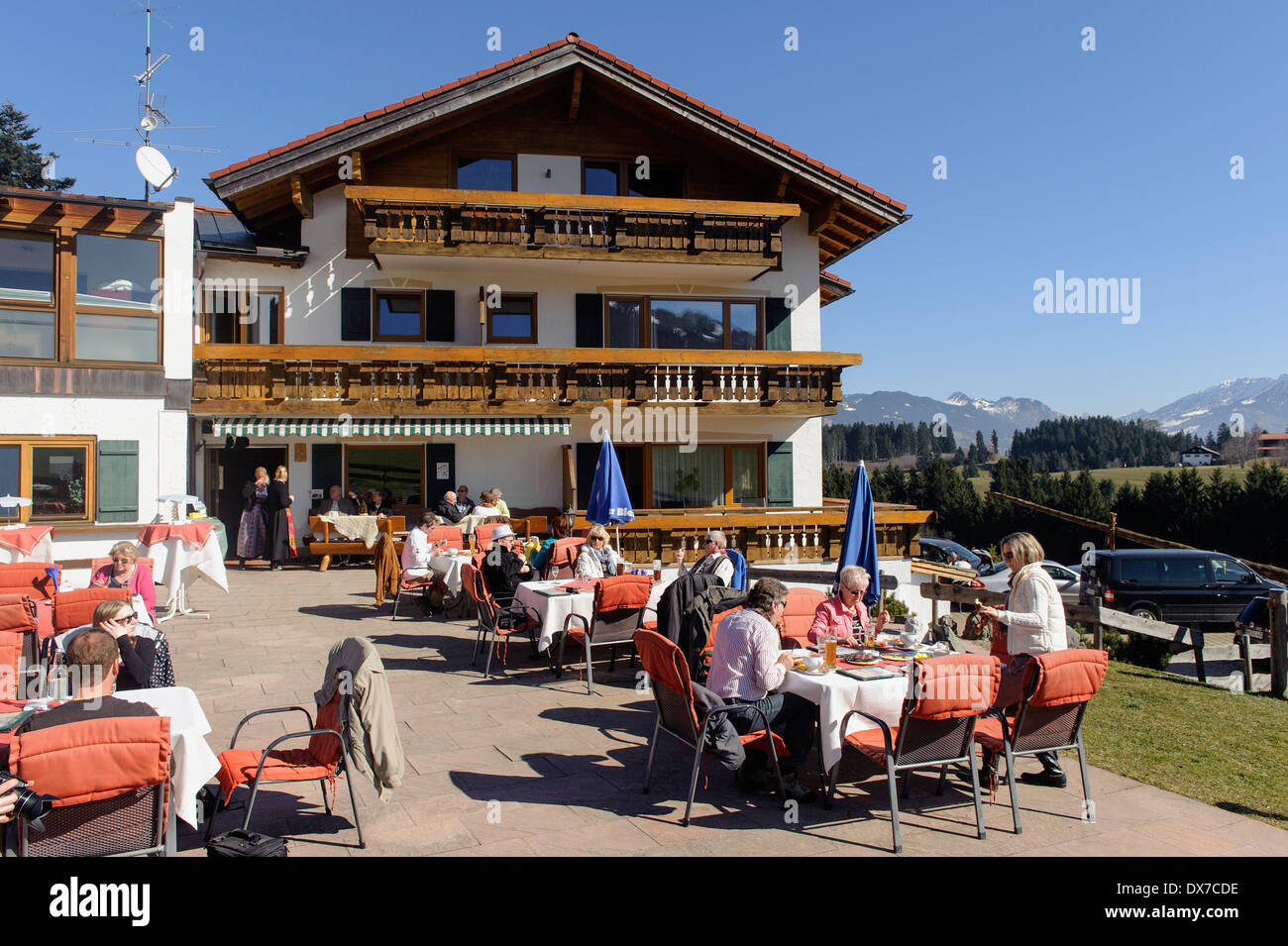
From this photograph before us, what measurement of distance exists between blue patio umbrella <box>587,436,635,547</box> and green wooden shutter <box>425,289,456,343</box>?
7.88 meters

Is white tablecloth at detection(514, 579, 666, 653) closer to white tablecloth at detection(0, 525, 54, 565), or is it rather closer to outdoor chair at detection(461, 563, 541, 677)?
outdoor chair at detection(461, 563, 541, 677)

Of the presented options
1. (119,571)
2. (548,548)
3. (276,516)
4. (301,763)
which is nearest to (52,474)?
(276,516)

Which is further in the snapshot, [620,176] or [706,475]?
[706,475]

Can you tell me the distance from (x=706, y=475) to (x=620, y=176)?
22.5 ft

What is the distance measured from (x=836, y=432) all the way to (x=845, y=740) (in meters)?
122

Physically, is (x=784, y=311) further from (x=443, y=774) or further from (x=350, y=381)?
(x=443, y=774)

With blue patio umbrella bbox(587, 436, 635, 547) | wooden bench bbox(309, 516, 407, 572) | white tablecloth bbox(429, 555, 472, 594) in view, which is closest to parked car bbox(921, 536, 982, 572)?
wooden bench bbox(309, 516, 407, 572)

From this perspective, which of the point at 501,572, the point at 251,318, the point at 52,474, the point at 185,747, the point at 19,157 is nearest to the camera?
the point at 185,747

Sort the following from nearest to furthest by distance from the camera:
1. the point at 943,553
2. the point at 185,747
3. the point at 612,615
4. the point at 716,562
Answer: the point at 185,747, the point at 716,562, the point at 612,615, the point at 943,553

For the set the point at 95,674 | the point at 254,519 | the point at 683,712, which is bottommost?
the point at 683,712

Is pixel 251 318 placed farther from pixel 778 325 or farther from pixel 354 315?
pixel 778 325

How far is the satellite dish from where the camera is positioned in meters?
14.0

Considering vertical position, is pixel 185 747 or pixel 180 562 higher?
pixel 180 562

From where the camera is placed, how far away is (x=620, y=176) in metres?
19.1
